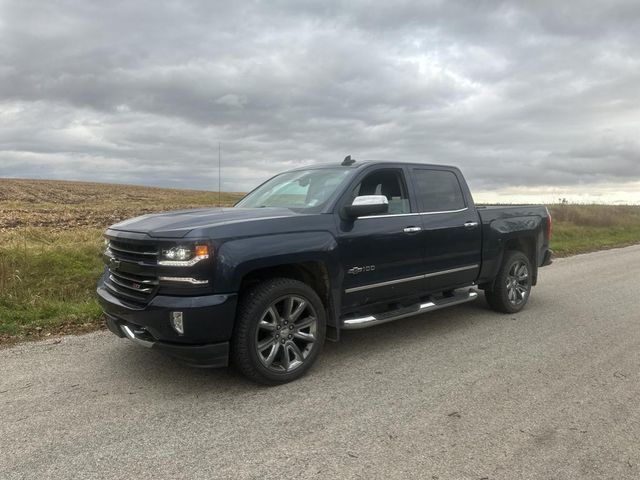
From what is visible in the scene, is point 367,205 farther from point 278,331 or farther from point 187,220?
point 187,220

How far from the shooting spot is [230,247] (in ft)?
12.7

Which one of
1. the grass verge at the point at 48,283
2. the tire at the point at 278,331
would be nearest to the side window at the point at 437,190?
the tire at the point at 278,331

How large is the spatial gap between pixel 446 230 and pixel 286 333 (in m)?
2.35

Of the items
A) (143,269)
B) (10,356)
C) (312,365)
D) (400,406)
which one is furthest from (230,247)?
(10,356)

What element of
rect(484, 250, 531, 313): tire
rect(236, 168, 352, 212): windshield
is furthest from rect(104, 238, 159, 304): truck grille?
rect(484, 250, 531, 313): tire

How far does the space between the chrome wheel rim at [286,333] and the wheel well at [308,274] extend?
26 centimetres

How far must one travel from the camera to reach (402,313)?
5.05m

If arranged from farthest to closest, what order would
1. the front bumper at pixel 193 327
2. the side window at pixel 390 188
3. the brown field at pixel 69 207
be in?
the brown field at pixel 69 207 < the side window at pixel 390 188 < the front bumper at pixel 193 327

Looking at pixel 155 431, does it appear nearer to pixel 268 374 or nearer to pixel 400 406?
pixel 268 374

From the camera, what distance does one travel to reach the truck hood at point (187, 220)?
12.7 ft

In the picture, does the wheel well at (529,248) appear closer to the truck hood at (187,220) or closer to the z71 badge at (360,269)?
the z71 badge at (360,269)

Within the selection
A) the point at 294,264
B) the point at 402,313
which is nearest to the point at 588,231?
the point at 402,313

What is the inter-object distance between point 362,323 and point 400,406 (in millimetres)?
1043

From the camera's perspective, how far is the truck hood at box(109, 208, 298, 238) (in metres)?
3.88
